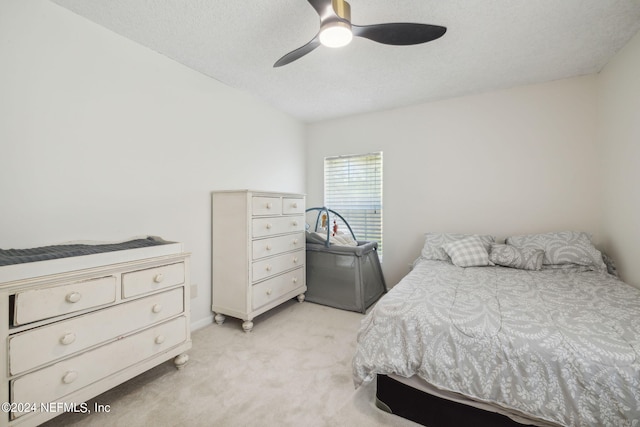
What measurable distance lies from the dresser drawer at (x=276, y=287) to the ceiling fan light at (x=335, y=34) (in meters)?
1.98

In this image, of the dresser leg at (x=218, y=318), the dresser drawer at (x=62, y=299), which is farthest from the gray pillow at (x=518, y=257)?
the dresser drawer at (x=62, y=299)

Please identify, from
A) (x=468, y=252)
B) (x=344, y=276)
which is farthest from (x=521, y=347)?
(x=344, y=276)

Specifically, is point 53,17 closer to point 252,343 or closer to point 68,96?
point 68,96

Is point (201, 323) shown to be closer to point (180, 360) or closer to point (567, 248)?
point (180, 360)

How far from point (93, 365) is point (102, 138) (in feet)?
4.77

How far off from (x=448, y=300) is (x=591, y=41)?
2.31 meters

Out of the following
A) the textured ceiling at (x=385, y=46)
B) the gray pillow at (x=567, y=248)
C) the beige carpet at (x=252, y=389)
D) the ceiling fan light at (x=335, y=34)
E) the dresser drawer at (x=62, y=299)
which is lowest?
the beige carpet at (x=252, y=389)

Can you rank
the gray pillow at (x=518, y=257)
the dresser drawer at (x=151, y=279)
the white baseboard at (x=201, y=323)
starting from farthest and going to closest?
the white baseboard at (x=201, y=323), the gray pillow at (x=518, y=257), the dresser drawer at (x=151, y=279)

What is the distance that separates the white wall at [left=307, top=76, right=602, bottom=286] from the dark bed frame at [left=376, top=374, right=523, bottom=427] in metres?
2.01

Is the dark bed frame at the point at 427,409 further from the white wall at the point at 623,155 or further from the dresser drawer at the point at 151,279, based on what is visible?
the white wall at the point at 623,155

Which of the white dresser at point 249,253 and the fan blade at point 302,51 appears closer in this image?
the fan blade at point 302,51

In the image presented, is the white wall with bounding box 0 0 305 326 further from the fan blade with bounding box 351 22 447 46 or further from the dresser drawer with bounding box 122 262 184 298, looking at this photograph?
the fan blade with bounding box 351 22 447 46

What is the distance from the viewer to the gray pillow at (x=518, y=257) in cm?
223

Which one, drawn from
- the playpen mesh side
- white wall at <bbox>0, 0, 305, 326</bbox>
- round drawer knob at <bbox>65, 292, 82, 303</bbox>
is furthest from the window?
round drawer knob at <bbox>65, 292, 82, 303</bbox>
